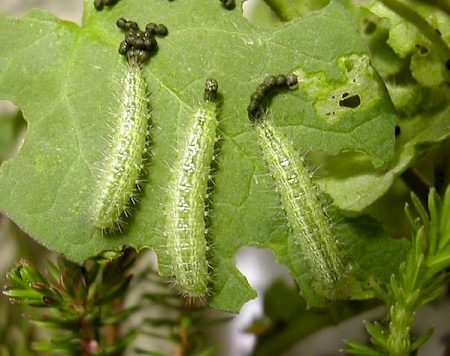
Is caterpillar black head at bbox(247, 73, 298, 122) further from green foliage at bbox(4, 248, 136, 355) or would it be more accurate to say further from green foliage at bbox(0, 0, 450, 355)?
green foliage at bbox(4, 248, 136, 355)

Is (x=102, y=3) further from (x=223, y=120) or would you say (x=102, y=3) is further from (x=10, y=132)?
(x=10, y=132)

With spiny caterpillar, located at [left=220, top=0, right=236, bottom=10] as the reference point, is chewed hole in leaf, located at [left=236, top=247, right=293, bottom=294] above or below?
below

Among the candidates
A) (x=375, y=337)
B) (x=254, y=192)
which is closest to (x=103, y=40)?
(x=254, y=192)

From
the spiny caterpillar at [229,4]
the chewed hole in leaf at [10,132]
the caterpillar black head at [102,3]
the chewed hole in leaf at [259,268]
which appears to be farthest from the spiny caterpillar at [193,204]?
the chewed hole in leaf at [10,132]

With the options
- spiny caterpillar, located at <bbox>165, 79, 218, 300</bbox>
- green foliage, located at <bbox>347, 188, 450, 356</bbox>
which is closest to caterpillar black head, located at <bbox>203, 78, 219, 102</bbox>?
spiny caterpillar, located at <bbox>165, 79, 218, 300</bbox>

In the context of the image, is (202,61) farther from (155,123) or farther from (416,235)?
(416,235)

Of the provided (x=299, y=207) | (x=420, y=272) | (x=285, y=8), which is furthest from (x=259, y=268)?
(x=420, y=272)
